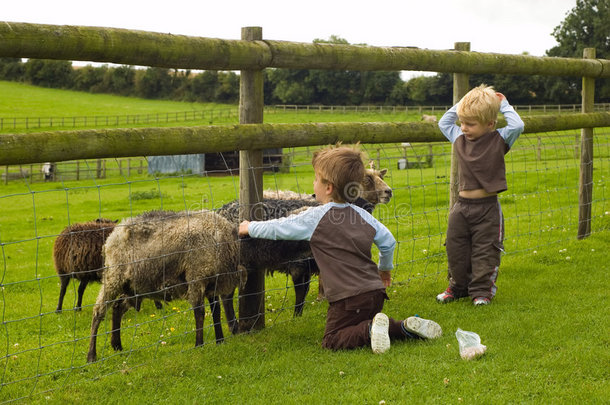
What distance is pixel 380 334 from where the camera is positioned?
15.4 feet

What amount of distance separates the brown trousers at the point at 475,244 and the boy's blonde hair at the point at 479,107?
2.64ft

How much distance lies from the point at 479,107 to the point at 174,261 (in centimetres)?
299

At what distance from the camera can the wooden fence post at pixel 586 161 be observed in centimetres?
877

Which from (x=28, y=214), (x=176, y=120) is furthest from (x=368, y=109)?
(x=28, y=214)

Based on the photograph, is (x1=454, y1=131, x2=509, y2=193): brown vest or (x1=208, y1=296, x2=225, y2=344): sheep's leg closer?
(x1=208, y1=296, x2=225, y2=344): sheep's leg

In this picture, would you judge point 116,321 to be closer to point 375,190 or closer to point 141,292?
point 141,292

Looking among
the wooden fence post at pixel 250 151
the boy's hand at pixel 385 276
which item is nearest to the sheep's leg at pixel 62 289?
the wooden fence post at pixel 250 151

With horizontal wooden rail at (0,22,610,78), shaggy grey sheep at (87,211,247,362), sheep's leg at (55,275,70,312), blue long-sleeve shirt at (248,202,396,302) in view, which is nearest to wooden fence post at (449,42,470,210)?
horizontal wooden rail at (0,22,610,78)

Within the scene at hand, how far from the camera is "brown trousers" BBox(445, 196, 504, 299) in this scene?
6.11 meters

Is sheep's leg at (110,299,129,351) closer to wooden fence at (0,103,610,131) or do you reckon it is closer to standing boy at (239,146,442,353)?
standing boy at (239,146,442,353)

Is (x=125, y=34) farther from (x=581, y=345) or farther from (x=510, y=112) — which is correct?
(x=581, y=345)

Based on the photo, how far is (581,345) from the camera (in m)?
4.80

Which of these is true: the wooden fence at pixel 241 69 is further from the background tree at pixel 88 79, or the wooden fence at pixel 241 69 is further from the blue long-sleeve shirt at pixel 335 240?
the background tree at pixel 88 79

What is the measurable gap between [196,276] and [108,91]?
82.9 m
